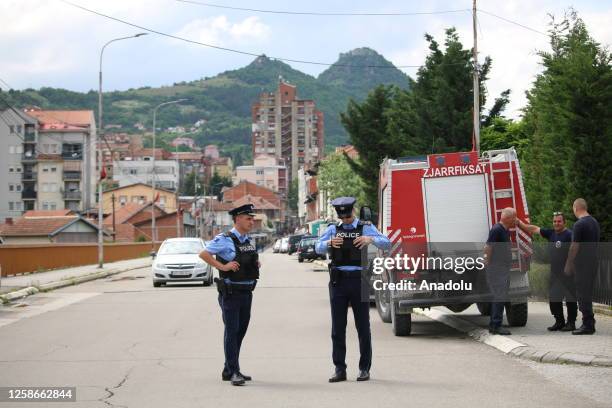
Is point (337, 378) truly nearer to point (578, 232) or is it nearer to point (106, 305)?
point (578, 232)

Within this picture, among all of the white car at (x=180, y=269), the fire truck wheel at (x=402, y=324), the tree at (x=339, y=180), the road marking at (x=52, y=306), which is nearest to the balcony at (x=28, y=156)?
the tree at (x=339, y=180)

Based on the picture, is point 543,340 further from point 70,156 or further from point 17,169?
point 70,156

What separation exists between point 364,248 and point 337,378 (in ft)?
4.69

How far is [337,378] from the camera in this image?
991 centimetres

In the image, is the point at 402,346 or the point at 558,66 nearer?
the point at 402,346

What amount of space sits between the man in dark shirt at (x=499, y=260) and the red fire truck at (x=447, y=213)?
69 cm

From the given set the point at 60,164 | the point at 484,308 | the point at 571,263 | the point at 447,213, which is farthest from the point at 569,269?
the point at 60,164

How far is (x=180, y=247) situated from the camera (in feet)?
102

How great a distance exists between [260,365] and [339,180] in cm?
5866

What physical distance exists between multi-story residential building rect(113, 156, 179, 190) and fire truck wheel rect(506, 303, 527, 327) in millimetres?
151853

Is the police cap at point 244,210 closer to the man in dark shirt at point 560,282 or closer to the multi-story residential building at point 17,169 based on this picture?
the man in dark shirt at point 560,282

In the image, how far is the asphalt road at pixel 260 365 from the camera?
893 cm

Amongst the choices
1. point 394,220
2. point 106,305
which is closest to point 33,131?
point 106,305

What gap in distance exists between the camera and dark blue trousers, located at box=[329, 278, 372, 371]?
9.94 m
